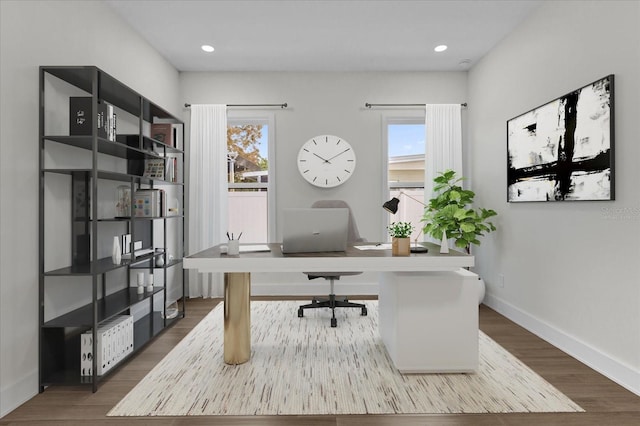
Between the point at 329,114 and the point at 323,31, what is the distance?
1.11 m

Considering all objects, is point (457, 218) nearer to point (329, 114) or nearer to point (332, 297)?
point (332, 297)

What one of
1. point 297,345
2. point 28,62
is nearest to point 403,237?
point 297,345

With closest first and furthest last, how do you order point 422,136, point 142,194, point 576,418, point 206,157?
1. point 576,418
2. point 142,194
3. point 206,157
4. point 422,136

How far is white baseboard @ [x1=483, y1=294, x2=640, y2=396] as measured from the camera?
2129mm

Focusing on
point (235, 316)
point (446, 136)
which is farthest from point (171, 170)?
point (446, 136)

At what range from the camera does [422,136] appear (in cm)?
459

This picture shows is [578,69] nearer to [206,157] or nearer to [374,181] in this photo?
[374,181]

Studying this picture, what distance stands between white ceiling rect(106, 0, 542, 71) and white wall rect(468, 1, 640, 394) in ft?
1.32

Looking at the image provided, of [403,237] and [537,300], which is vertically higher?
[403,237]

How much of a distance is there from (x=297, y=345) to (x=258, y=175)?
236 centimetres

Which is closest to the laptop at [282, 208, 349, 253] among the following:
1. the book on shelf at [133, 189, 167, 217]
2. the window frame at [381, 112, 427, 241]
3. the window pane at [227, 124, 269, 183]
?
the book on shelf at [133, 189, 167, 217]

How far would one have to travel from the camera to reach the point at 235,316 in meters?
2.46

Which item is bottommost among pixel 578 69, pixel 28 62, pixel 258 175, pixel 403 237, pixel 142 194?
pixel 403 237

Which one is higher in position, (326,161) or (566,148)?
(326,161)
